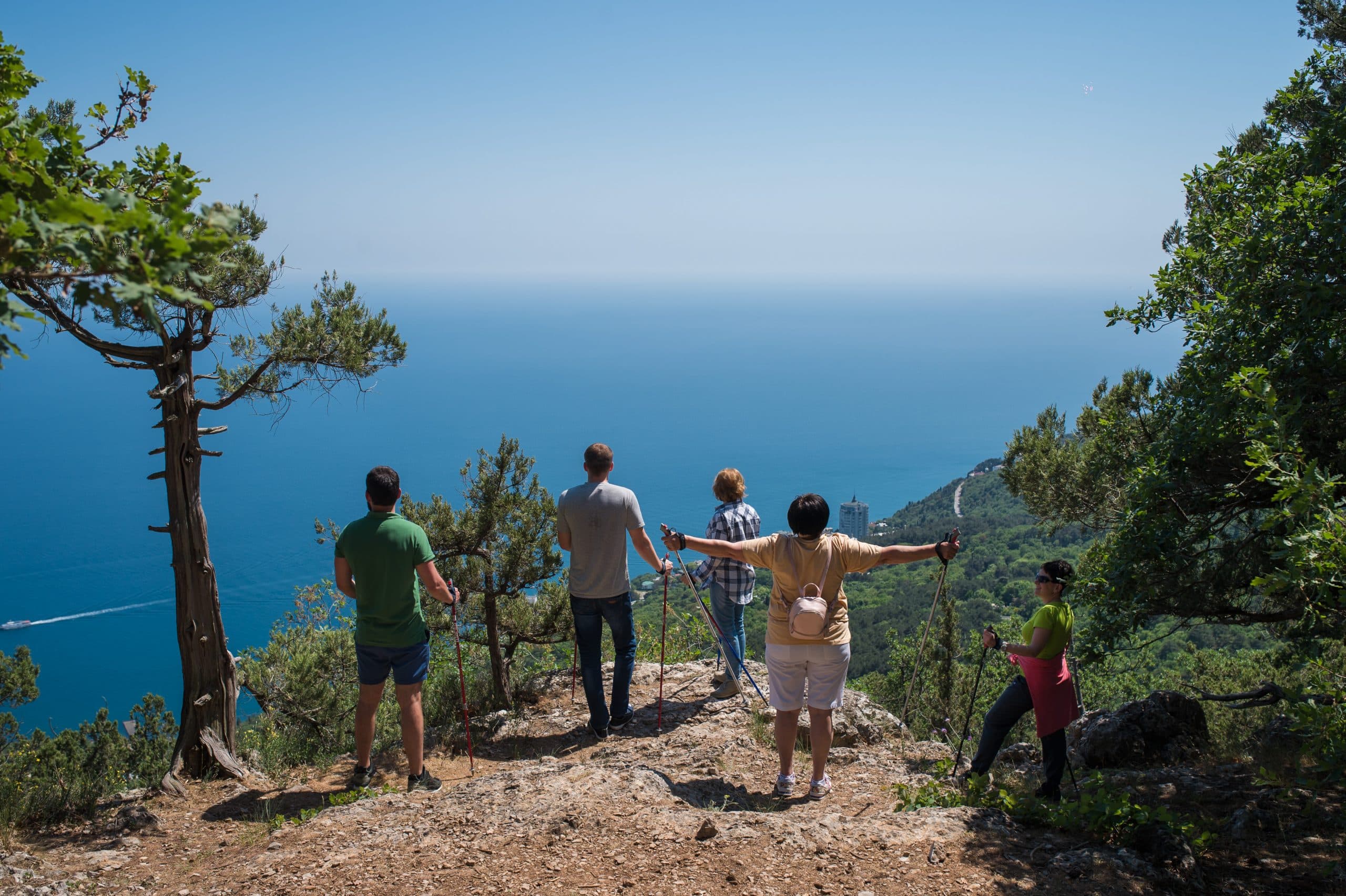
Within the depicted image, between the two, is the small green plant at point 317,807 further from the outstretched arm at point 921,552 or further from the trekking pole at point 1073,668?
the trekking pole at point 1073,668

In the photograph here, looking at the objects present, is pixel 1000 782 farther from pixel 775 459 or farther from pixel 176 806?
pixel 775 459

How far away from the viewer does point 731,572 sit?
21.8ft

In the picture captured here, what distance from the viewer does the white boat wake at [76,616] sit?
5447 cm

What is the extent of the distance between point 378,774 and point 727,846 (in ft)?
11.9

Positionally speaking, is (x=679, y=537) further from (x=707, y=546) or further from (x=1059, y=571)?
(x=1059, y=571)

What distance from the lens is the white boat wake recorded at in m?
54.5

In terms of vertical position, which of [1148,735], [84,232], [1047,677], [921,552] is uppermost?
[84,232]

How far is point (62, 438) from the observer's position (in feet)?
399

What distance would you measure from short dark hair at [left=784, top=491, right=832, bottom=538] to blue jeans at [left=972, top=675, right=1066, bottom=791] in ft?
6.05

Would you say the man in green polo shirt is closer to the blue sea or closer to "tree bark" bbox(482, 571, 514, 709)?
the blue sea

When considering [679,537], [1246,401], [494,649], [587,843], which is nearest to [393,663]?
[587,843]

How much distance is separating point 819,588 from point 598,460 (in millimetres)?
1959

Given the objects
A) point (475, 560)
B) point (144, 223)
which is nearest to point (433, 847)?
point (144, 223)

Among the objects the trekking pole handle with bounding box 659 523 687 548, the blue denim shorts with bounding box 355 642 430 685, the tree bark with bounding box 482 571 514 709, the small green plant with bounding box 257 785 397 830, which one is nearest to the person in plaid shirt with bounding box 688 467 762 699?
the trekking pole handle with bounding box 659 523 687 548
